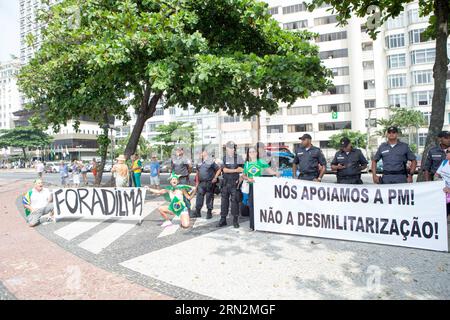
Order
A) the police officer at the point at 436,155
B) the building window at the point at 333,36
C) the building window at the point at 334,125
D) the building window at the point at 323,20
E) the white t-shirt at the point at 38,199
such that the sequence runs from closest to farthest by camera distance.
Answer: the police officer at the point at 436,155 < the white t-shirt at the point at 38,199 < the building window at the point at 334,125 < the building window at the point at 333,36 < the building window at the point at 323,20

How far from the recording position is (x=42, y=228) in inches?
343

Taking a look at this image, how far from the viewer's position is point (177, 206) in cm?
826

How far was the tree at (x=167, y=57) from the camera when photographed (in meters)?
10.4

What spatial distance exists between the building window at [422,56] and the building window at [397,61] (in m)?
1.60

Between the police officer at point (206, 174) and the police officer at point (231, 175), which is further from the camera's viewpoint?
the police officer at point (206, 174)

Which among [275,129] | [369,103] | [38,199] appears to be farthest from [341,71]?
[38,199]

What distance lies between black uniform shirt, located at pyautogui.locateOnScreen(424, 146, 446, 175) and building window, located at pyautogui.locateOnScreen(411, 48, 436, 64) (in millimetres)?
46727

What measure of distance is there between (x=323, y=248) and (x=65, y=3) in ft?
44.6

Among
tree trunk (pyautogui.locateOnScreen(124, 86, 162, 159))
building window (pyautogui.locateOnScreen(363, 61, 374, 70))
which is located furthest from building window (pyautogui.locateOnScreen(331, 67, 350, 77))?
tree trunk (pyautogui.locateOnScreen(124, 86, 162, 159))

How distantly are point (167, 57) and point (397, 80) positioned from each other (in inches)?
1866

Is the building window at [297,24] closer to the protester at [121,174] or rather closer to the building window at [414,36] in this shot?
the building window at [414,36]

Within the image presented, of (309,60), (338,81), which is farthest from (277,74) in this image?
(338,81)

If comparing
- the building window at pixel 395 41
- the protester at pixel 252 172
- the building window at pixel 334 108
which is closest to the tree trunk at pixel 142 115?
the protester at pixel 252 172
